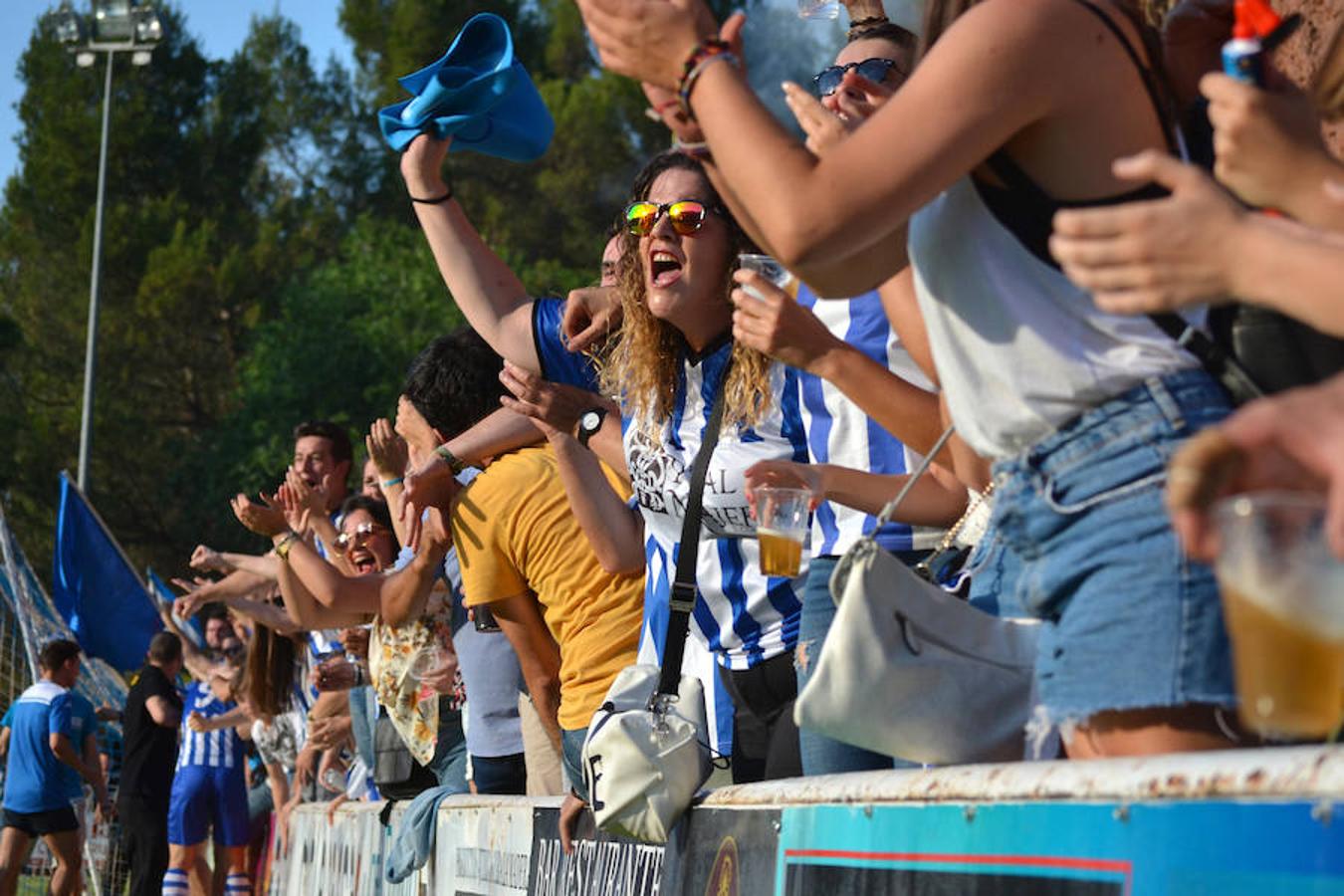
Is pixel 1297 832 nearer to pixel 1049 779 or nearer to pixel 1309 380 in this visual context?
pixel 1049 779

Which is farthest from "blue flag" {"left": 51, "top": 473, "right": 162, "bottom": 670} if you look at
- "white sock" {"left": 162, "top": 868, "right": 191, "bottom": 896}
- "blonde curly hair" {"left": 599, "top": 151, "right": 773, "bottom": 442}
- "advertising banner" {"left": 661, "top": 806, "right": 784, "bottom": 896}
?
"advertising banner" {"left": 661, "top": 806, "right": 784, "bottom": 896}

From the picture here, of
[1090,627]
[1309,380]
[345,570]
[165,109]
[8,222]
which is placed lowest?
[1090,627]

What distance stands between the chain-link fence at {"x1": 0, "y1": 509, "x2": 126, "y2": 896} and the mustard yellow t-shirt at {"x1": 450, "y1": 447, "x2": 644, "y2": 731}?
10370 millimetres

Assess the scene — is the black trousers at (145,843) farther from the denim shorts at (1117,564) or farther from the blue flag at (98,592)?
the denim shorts at (1117,564)

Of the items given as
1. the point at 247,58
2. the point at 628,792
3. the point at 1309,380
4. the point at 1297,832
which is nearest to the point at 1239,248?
the point at 1309,380

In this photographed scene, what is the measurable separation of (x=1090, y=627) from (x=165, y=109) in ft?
159

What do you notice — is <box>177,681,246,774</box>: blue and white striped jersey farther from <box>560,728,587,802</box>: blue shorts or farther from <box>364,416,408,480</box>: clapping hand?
<box>560,728,587,802</box>: blue shorts

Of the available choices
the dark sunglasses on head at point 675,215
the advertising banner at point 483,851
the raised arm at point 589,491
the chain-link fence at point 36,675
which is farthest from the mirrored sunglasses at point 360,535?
the chain-link fence at point 36,675

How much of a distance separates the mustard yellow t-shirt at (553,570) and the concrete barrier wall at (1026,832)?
660 mm

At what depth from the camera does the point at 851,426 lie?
3.86m

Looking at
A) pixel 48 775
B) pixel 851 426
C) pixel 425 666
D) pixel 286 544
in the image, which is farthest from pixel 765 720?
pixel 48 775

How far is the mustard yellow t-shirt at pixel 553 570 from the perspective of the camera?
488cm

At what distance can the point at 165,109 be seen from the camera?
1882 inches

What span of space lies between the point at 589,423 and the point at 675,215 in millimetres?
597
